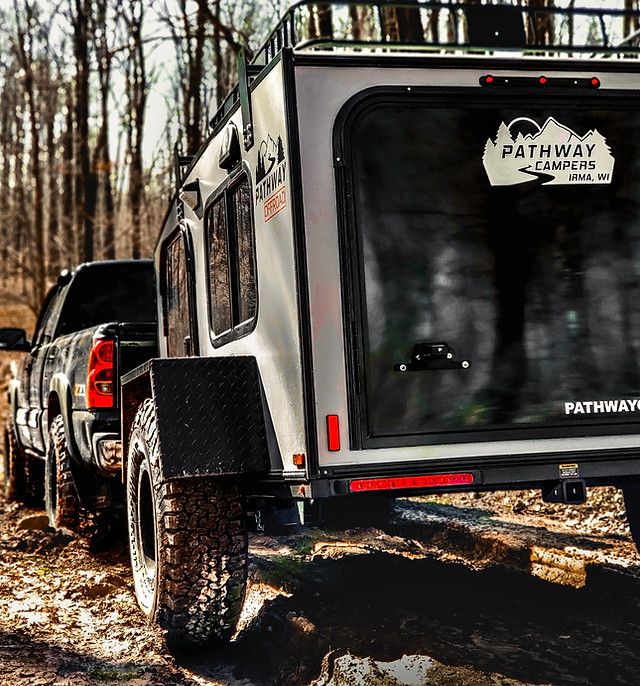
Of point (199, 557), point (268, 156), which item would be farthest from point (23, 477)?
point (268, 156)

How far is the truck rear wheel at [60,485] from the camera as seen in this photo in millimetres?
8211

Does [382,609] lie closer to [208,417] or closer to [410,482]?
[410,482]

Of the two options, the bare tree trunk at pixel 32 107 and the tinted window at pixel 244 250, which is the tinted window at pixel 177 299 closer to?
the tinted window at pixel 244 250

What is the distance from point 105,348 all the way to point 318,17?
24.9ft

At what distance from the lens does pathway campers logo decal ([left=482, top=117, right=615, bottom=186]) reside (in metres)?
4.96

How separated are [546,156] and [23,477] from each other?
753 cm

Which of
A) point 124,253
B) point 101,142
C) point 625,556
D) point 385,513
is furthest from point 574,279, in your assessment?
point 124,253

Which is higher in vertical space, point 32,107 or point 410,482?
point 32,107

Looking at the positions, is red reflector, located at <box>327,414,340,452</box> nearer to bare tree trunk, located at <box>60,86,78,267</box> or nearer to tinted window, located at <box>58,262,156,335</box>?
tinted window, located at <box>58,262,156,335</box>

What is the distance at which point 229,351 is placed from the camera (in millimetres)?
5887

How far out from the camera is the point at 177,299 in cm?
725

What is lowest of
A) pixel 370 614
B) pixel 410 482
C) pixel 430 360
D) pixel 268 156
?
pixel 370 614

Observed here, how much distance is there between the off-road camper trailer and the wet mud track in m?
0.40

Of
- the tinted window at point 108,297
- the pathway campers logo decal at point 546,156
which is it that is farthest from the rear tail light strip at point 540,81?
the tinted window at point 108,297
